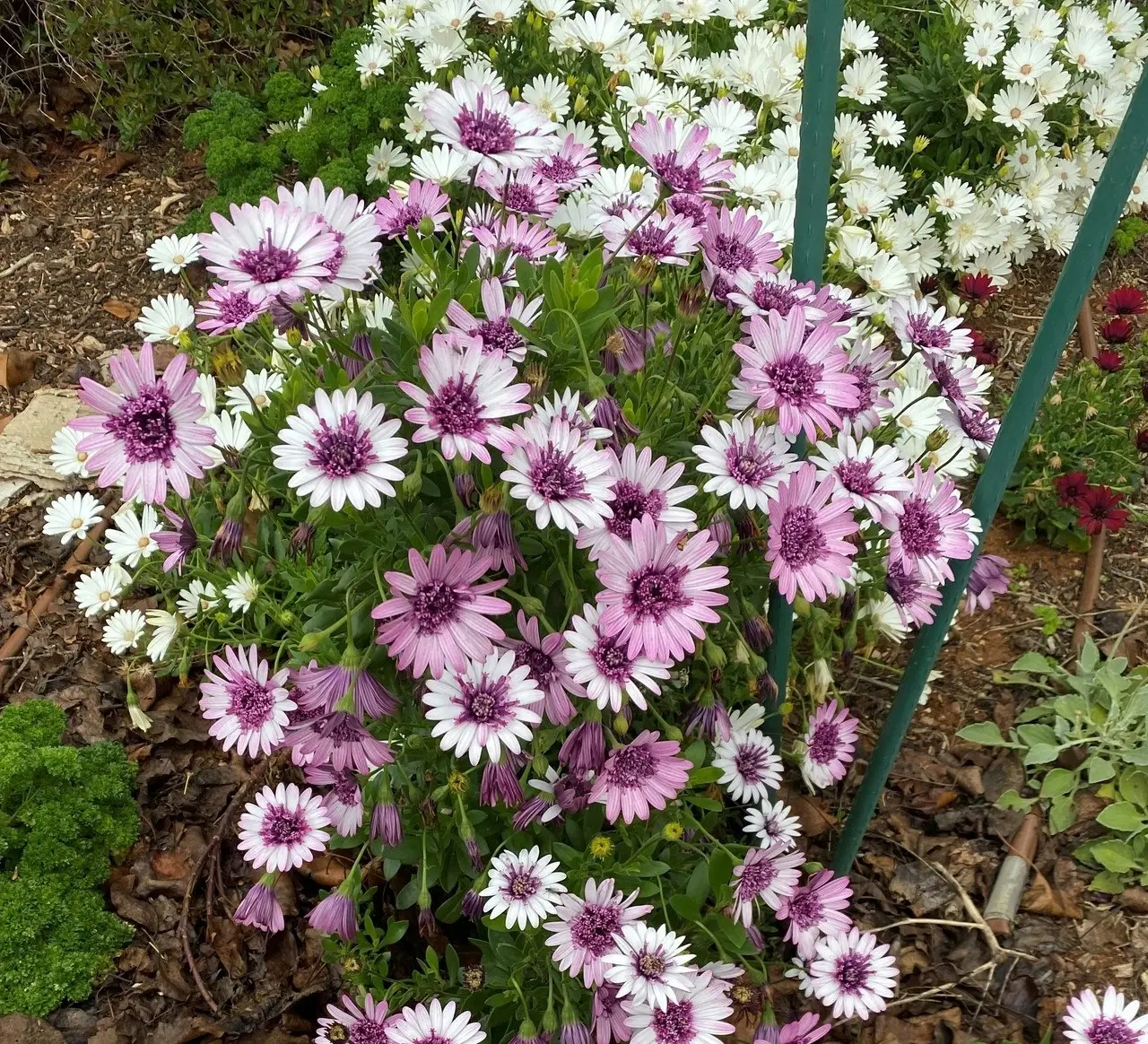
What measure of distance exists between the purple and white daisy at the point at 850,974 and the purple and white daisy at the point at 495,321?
3.62ft

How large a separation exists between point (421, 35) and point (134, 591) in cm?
168

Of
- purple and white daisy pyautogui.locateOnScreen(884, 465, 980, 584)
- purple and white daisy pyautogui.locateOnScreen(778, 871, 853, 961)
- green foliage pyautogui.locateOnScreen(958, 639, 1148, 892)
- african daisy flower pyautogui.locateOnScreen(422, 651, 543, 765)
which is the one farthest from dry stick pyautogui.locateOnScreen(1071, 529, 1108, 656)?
african daisy flower pyautogui.locateOnScreen(422, 651, 543, 765)

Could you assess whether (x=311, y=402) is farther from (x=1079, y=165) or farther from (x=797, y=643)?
(x=1079, y=165)

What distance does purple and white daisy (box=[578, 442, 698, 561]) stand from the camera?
48.6 inches

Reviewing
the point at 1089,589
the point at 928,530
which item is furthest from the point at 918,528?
the point at 1089,589

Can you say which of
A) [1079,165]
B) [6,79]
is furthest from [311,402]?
[6,79]

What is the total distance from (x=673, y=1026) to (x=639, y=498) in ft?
2.54

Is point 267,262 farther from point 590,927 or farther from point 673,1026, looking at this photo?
point 673,1026

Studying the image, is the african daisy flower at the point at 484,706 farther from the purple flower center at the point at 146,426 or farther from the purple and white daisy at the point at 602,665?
the purple flower center at the point at 146,426

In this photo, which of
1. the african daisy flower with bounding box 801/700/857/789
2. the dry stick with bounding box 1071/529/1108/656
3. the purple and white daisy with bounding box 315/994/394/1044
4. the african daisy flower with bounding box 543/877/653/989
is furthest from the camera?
the dry stick with bounding box 1071/529/1108/656

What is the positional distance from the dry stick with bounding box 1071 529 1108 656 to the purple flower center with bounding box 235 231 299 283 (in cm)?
197

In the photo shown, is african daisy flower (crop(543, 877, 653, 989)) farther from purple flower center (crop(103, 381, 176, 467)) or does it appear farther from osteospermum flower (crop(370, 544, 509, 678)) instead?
purple flower center (crop(103, 381, 176, 467))

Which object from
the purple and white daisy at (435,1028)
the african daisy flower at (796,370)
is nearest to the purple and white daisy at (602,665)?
the african daisy flower at (796,370)

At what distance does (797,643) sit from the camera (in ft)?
7.32
